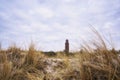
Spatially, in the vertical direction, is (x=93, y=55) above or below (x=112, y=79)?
above

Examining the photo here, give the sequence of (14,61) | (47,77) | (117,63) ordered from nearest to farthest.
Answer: (117,63)
(47,77)
(14,61)

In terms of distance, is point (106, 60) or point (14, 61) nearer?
point (106, 60)

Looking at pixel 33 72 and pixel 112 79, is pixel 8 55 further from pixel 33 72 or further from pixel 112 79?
pixel 112 79

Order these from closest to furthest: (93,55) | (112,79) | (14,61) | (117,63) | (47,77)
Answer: (112,79), (117,63), (93,55), (47,77), (14,61)

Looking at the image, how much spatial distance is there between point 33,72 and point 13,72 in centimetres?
53

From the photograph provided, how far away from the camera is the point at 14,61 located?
8.12 m

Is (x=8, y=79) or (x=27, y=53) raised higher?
(x=27, y=53)

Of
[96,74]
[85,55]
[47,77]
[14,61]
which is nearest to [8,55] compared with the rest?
[14,61]

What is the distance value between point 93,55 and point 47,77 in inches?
47.3

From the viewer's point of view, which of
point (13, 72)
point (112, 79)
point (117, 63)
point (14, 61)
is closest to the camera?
point (112, 79)

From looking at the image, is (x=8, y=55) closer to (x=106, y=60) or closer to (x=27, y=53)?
(x=27, y=53)

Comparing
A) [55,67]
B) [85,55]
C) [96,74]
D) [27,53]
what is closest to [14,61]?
[27,53]

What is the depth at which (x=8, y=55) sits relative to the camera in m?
8.59

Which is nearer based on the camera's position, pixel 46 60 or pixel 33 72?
pixel 33 72
